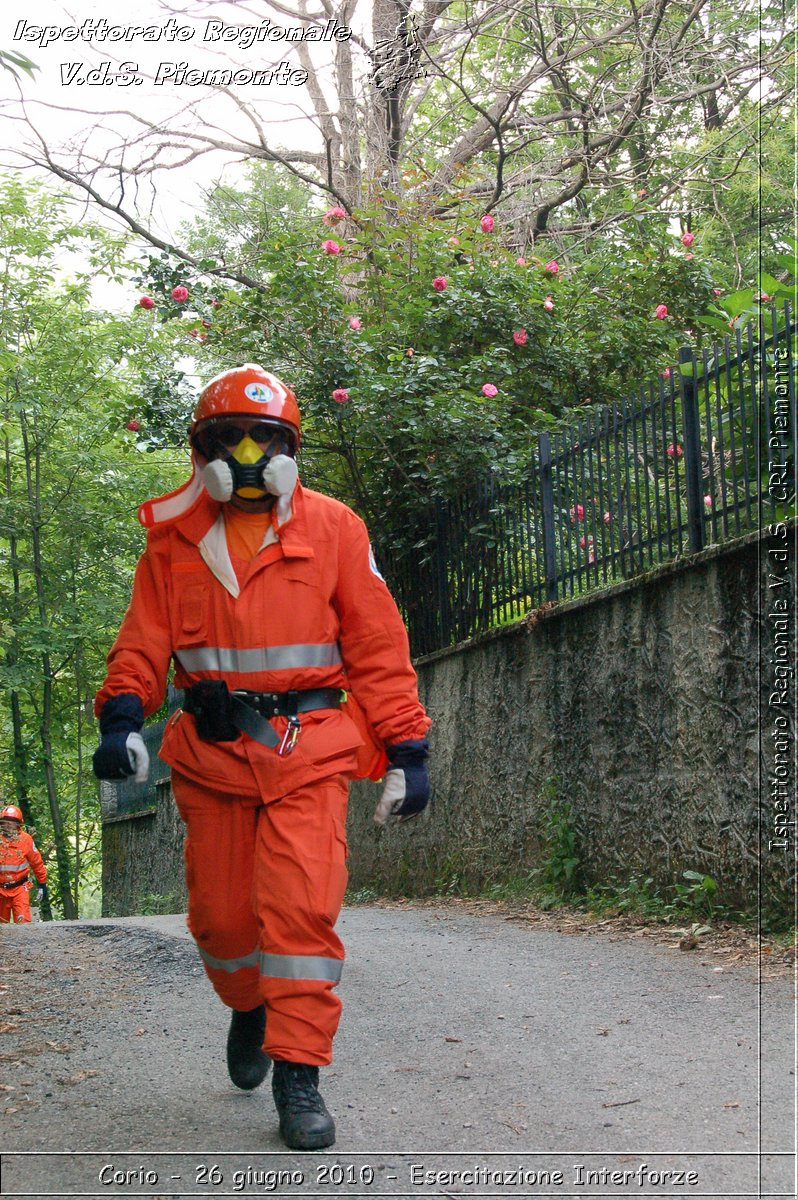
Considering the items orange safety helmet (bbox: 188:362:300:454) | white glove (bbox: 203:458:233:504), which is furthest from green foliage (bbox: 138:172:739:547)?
white glove (bbox: 203:458:233:504)

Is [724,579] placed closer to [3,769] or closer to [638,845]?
[638,845]

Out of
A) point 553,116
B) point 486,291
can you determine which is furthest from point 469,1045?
point 553,116

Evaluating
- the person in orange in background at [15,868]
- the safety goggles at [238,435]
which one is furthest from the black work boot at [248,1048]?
the person in orange in background at [15,868]

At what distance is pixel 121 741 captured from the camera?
3.96 m

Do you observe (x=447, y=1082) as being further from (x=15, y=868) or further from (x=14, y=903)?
(x=14, y=903)

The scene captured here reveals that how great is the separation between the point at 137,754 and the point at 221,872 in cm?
44

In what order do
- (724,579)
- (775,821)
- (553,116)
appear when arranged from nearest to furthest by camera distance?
Answer: (775,821) < (724,579) < (553,116)

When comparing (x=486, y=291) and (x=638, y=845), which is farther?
(x=486, y=291)

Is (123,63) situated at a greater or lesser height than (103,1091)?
greater

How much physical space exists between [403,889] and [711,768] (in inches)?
204

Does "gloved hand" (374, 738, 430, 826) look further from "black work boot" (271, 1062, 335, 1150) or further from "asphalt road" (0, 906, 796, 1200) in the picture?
"asphalt road" (0, 906, 796, 1200)

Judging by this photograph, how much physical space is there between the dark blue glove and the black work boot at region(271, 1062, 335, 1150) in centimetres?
97

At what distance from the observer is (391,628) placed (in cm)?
412

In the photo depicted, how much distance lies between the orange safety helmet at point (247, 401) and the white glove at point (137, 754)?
95 centimetres
